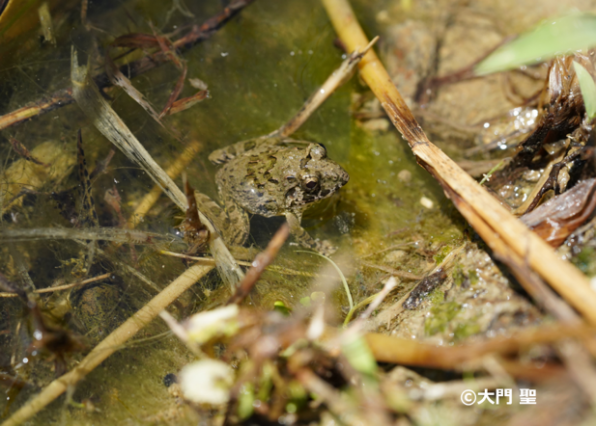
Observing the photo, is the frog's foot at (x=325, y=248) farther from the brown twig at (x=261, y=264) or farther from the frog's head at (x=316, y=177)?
the brown twig at (x=261, y=264)

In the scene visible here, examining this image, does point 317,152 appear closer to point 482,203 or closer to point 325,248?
point 325,248

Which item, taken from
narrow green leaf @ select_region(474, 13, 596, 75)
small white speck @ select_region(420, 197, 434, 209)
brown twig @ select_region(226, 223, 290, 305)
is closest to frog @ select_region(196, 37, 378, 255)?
small white speck @ select_region(420, 197, 434, 209)

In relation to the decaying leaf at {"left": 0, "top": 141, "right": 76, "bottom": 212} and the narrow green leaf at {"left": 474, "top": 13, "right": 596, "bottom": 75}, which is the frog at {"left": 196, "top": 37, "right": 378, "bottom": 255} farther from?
the narrow green leaf at {"left": 474, "top": 13, "right": 596, "bottom": 75}

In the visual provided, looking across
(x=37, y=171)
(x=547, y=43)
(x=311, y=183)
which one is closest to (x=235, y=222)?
(x=311, y=183)

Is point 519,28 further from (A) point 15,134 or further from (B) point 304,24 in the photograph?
(A) point 15,134

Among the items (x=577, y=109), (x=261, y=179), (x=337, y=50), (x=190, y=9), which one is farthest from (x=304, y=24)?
(x=577, y=109)

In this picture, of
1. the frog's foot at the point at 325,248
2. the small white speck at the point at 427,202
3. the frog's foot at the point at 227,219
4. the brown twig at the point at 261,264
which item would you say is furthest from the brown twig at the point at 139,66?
the small white speck at the point at 427,202
